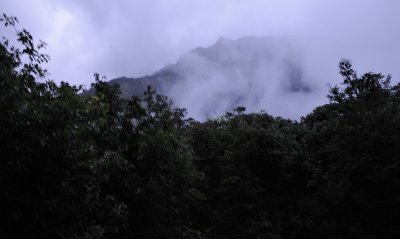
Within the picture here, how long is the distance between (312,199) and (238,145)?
4.44 m

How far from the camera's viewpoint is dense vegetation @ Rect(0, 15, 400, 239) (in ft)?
21.7

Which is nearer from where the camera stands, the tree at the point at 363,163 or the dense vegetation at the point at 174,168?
the dense vegetation at the point at 174,168

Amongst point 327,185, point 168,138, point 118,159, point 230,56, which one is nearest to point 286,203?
point 327,185

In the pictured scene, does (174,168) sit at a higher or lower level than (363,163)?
lower

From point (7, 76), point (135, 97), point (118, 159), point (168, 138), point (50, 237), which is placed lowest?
point (50, 237)

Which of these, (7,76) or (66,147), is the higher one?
(7,76)

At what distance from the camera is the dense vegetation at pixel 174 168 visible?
21.7ft

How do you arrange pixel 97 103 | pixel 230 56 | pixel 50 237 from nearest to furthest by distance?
pixel 50 237
pixel 97 103
pixel 230 56

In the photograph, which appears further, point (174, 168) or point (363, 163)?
point (363, 163)

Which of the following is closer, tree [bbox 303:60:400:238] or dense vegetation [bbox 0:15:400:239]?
dense vegetation [bbox 0:15:400:239]

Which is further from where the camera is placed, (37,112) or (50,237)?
(50,237)

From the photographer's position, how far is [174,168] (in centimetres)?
1435

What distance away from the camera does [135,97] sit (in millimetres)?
15359

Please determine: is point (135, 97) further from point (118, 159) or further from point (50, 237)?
point (50, 237)
